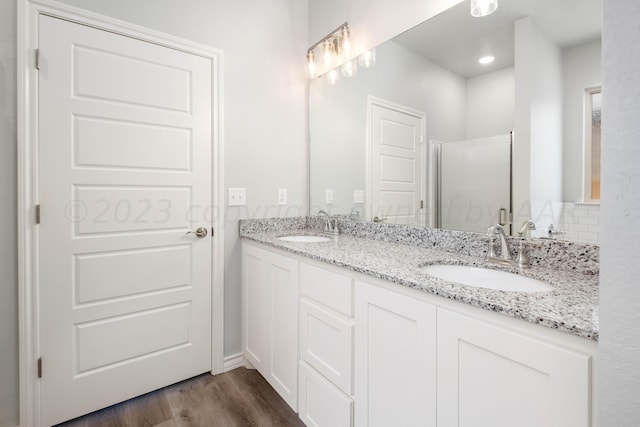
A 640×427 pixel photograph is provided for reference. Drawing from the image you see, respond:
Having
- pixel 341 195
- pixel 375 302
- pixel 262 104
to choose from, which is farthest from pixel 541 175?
pixel 262 104

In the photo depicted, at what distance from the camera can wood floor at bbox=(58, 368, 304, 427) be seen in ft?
5.08

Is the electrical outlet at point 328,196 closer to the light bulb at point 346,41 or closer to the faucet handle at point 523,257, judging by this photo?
the light bulb at point 346,41

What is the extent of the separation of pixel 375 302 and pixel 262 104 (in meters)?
1.61

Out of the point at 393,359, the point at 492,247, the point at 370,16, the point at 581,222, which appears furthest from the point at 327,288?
the point at 370,16

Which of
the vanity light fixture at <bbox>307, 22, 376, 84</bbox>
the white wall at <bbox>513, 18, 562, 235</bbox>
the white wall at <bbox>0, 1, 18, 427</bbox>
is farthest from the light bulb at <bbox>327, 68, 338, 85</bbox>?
the white wall at <bbox>0, 1, 18, 427</bbox>

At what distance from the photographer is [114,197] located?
1.63 meters

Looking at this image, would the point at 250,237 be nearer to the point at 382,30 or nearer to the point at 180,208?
the point at 180,208

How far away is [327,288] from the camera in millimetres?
1311

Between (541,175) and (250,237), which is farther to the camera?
(250,237)

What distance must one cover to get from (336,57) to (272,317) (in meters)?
1.74

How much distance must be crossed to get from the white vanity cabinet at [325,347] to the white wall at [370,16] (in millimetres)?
1410

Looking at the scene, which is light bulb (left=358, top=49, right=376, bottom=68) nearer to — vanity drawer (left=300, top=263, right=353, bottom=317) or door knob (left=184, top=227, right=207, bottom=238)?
vanity drawer (left=300, top=263, right=353, bottom=317)

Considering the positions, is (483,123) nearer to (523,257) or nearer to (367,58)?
(523,257)

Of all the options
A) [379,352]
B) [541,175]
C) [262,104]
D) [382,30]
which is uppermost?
[382,30]
